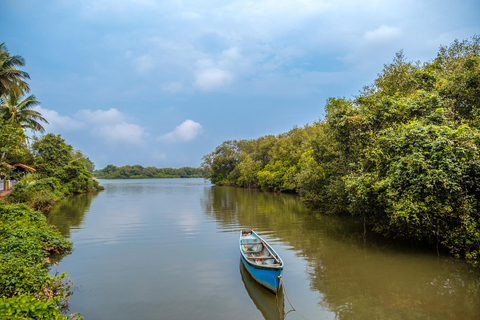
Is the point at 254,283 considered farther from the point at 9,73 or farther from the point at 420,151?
the point at 9,73

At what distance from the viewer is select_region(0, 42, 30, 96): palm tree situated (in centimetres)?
1942

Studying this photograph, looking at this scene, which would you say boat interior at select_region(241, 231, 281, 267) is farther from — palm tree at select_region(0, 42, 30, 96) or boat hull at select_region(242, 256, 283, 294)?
palm tree at select_region(0, 42, 30, 96)

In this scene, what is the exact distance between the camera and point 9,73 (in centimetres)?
1950

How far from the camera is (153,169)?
14925 cm

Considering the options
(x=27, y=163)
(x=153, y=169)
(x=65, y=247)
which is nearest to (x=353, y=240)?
(x=65, y=247)

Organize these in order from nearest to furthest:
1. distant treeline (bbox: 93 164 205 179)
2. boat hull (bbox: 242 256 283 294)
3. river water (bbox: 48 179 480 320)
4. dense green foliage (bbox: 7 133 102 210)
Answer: river water (bbox: 48 179 480 320) → boat hull (bbox: 242 256 283 294) → dense green foliage (bbox: 7 133 102 210) → distant treeline (bbox: 93 164 205 179)

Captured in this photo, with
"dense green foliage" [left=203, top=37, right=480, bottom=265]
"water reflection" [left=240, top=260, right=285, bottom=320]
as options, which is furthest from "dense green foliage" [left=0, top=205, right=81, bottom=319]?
"dense green foliage" [left=203, top=37, right=480, bottom=265]

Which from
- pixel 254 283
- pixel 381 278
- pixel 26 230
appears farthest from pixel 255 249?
pixel 26 230

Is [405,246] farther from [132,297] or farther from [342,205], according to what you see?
[132,297]

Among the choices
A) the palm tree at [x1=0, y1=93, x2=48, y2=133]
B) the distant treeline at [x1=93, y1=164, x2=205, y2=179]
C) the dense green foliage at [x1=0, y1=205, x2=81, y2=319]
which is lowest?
the dense green foliage at [x1=0, y1=205, x2=81, y2=319]

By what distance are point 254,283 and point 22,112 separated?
2920cm

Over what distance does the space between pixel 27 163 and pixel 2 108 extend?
13.3m

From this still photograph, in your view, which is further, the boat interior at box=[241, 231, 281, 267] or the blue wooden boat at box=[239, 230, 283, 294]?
the boat interior at box=[241, 231, 281, 267]

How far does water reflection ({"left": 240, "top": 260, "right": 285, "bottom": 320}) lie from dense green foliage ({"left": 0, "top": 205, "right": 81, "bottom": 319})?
448cm
